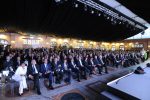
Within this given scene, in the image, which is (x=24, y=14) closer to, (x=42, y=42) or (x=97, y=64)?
(x=97, y=64)

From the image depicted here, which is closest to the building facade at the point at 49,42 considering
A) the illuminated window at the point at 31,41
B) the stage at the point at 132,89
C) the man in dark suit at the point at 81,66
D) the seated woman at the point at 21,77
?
the illuminated window at the point at 31,41

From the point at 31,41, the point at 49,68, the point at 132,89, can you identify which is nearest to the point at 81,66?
the point at 49,68

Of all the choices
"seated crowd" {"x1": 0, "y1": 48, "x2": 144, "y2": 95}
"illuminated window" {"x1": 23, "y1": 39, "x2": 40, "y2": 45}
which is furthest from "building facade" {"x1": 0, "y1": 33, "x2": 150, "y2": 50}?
"seated crowd" {"x1": 0, "y1": 48, "x2": 144, "y2": 95}

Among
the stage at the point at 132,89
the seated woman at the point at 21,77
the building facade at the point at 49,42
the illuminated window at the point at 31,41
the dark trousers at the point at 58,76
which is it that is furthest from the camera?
the illuminated window at the point at 31,41

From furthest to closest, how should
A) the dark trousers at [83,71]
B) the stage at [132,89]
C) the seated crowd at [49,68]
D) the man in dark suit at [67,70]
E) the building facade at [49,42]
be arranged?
the building facade at [49,42] < the dark trousers at [83,71] < the man in dark suit at [67,70] < the seated crowd at [49,68] < the stage at [132,89]

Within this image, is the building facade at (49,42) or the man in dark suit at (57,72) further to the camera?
the building facade at (49,42)

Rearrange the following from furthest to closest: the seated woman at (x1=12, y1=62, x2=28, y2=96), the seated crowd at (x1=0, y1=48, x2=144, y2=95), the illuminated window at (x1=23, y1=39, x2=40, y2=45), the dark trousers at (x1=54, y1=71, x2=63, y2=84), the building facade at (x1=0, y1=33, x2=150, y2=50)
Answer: the illuminated window at (x1=23, y1=39, x2=40, y2=45) < the building facade at (x1=0, y1=33, x2=150, y2=50) < the dark trousers at (x1=54, y1=71, x2=63, y2=84) < the seated crowd at (x1=0, y1=48, x2=144, y2=95) < the seated woman at (x1=12, y1=62, x2=28, y2=96)

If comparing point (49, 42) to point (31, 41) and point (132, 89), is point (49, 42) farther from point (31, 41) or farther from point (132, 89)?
point (132, 89)

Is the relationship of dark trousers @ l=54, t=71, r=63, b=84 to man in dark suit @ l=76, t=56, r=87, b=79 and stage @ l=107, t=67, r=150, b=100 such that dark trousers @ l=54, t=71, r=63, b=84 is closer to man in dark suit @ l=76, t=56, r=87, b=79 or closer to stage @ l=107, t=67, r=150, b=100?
man in dark suit @ l=76, t=56, r=87, b=79

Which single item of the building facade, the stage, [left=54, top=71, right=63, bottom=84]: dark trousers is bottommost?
[left=54, top=71, right=63, bottom=84]: dark trousers

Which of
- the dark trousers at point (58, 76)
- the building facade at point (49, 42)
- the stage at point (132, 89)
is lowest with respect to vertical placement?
the dark trousers at point (58, 76)

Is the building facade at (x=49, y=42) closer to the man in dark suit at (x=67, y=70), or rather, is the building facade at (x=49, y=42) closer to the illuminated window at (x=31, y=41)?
the illuminated window at (x=31, y=41)

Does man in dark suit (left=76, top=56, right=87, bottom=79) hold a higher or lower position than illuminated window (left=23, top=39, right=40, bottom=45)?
lower

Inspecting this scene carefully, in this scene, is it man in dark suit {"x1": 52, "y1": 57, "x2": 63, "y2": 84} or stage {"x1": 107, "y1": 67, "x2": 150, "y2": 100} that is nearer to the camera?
stage {"x1": 107, "y1": 67, "x2": 150, "y2": 100}
